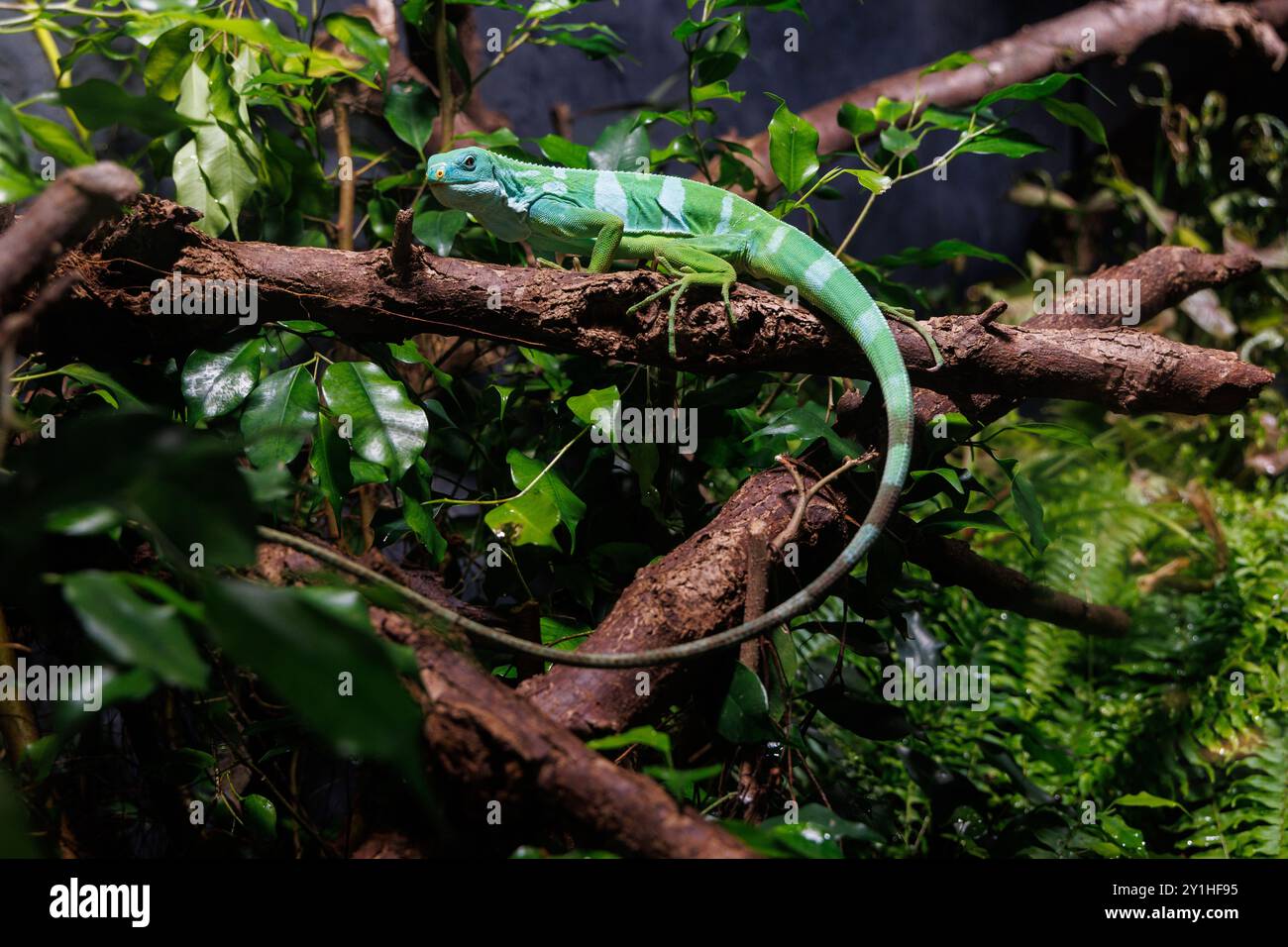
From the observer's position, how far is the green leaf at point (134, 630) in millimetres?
1062

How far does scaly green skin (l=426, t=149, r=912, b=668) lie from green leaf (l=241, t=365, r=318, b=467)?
921 mm

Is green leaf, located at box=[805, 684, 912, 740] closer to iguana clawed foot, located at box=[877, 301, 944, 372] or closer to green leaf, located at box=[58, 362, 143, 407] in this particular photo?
iguana clawed foot, located at box=[877, 301, 944, 372]

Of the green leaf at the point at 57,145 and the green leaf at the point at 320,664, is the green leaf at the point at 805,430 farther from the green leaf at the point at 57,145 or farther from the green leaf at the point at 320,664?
the green leaf at the point at 57,145

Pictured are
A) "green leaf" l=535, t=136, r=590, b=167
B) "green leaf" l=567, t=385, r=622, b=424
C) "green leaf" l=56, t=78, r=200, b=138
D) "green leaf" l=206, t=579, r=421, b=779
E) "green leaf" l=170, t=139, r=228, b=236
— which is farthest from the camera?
"green leaf" l=535, t=136, r=590, b=167

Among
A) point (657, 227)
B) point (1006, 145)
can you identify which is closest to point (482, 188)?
point (657, 227)

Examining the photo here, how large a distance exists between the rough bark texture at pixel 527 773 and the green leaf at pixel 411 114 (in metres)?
2.20

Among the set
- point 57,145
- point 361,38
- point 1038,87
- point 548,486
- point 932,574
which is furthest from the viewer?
point 361,38

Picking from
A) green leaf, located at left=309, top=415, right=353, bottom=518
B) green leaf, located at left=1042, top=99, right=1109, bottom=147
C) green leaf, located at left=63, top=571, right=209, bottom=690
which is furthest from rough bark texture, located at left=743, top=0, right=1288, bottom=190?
green leaf, located at left=63, top=571, right=209, bottom=690

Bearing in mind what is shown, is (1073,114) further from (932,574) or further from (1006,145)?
(932,574)

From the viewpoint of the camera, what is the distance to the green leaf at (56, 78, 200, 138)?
63.6 inches

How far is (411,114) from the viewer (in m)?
3.31

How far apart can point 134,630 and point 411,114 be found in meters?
2.69
